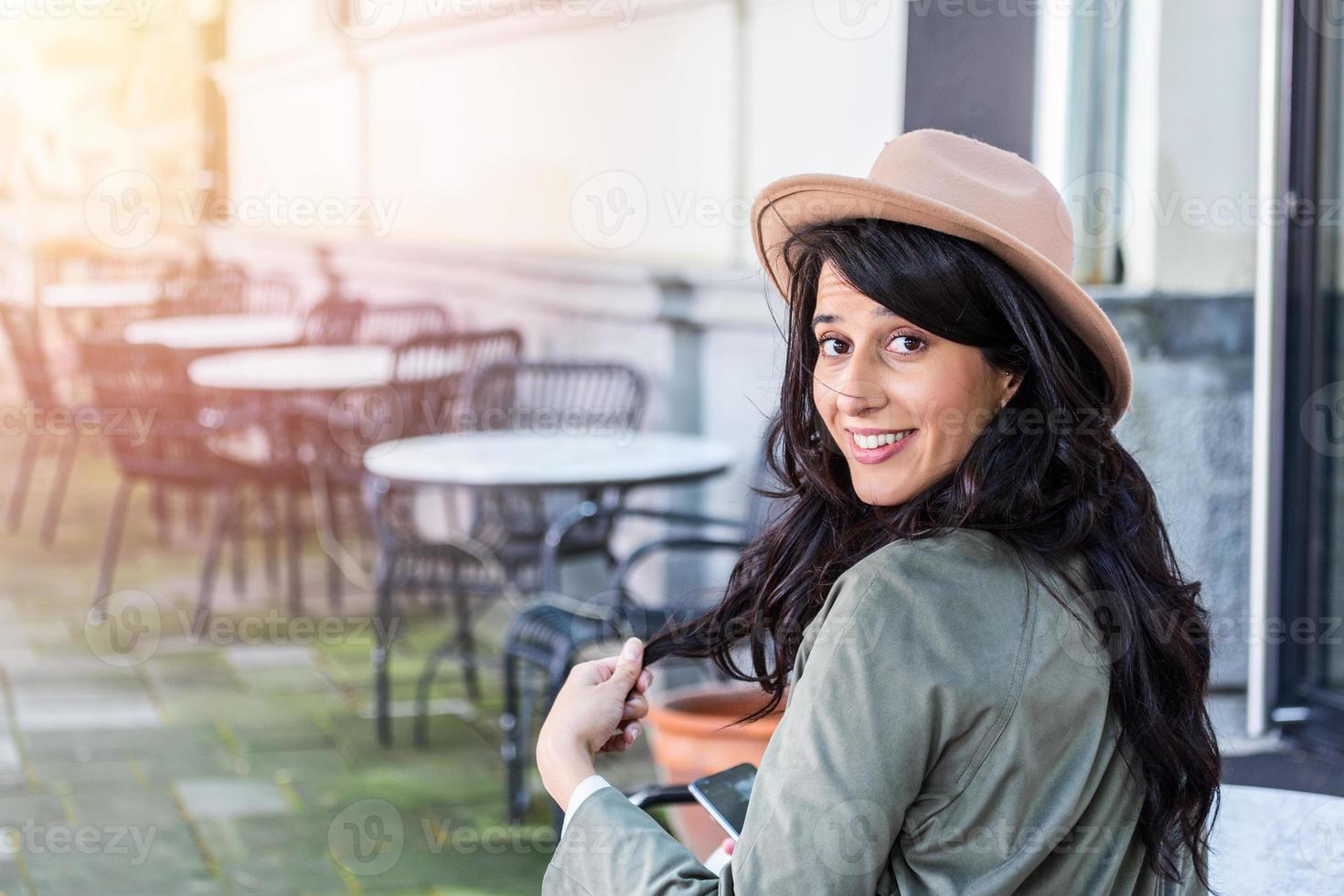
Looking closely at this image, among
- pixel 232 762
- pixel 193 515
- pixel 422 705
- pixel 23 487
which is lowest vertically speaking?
pixel 232 762

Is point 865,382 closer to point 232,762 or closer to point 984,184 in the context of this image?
point 984,184

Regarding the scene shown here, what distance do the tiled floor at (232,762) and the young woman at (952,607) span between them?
6.55 feet

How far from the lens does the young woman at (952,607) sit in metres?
1.29

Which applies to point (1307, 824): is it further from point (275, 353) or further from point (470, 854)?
point (275, 353)

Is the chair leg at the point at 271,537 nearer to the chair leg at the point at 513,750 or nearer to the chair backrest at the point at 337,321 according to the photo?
the chair backrest at the point at 337,321

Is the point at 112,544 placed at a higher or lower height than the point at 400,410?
lower

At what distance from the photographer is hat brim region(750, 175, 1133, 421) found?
1.43 metres

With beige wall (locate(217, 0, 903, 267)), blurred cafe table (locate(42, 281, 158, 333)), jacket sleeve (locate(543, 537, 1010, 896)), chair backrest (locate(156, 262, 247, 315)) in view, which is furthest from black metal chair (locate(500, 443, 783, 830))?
blurred cafe table (locate(42, 281, 158, 333))

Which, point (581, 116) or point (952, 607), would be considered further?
point (581, 116)

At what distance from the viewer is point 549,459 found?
4.30m

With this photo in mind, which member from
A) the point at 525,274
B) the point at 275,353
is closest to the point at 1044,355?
the point at 525,274

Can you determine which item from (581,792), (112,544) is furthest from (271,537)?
(581,792)

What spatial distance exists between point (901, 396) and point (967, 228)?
0.17 m

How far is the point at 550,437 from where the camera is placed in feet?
15.6
